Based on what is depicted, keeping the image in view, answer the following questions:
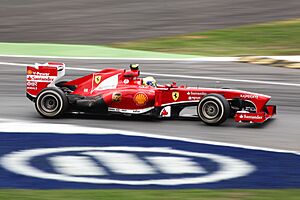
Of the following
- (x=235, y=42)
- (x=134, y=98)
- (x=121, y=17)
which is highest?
(x=121, y=17)

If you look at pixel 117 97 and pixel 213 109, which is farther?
pixel 117 97

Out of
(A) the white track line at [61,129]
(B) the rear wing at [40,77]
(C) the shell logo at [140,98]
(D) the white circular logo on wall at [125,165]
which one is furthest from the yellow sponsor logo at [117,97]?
(D) the white circular logo on wall at [125,165]

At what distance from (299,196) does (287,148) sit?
292 centimetres

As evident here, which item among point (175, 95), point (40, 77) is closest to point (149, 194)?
point (175, 95)

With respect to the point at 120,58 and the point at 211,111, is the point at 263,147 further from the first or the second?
the point at 120,58

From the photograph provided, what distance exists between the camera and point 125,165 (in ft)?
36.8

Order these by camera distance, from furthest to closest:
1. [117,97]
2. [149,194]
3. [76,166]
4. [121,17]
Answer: [121,17]
[117,97]
[76,166]
[149,194]

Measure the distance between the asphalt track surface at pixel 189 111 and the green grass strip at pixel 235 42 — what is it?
244 cm

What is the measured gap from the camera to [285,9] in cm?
2939

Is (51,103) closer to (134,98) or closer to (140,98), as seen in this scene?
(134,98)

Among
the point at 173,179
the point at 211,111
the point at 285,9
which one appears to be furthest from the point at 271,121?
the point at 285,9

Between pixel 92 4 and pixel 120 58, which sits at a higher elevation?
pixel 92 4

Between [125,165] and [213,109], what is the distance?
2.87m

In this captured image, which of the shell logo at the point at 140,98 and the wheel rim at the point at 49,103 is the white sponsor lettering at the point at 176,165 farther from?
the wheel rim at the point at 49,103
